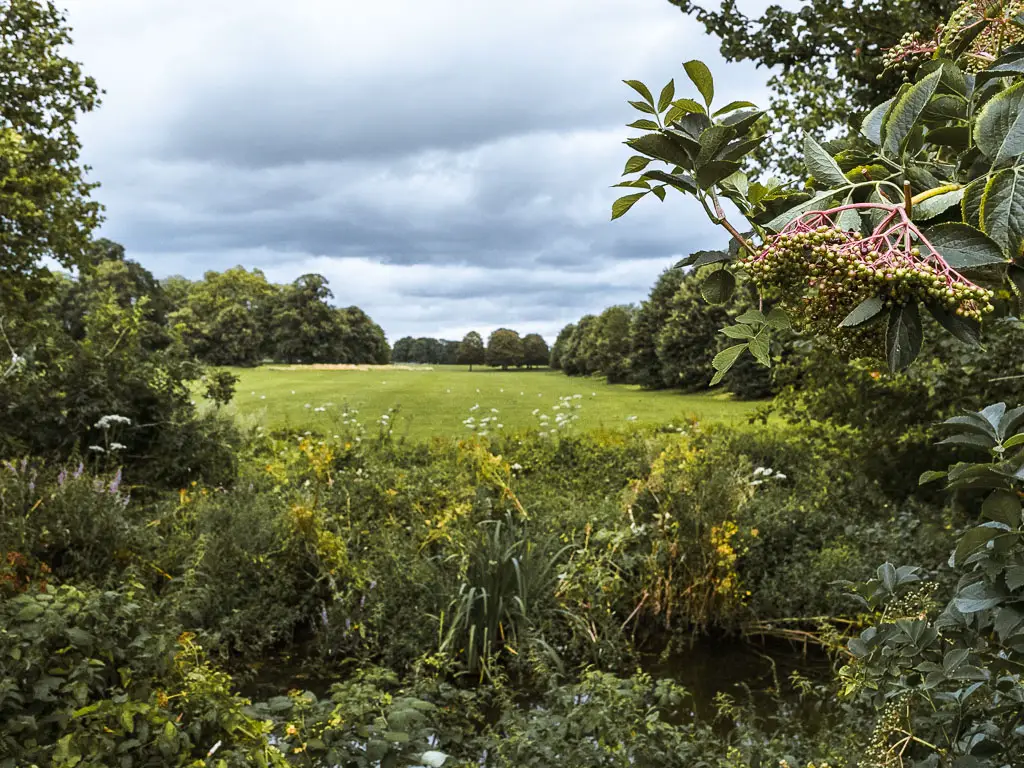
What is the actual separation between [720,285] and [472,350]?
19.2m

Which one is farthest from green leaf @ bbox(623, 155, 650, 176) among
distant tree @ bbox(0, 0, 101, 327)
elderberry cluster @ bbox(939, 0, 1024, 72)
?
distant tree @ bbox(0, 0, 101, 327)

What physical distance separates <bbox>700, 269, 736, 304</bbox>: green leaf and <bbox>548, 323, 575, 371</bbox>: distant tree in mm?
16829

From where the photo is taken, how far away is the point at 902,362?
0.73 m

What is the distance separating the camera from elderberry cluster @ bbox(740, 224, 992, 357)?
2.17 ft

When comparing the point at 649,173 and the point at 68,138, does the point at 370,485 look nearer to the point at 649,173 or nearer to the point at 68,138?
the point at 68,138

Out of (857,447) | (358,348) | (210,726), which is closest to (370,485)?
(210,726)

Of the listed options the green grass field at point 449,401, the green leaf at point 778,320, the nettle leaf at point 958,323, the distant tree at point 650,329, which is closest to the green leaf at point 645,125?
the green leaf at point 778,320

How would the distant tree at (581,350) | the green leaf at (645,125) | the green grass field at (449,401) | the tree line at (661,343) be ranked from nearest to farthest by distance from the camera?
the green leaf at (645,125) → the green grass field at (449,401) → the tree line at (661,343) → the distant tree at (581,350)

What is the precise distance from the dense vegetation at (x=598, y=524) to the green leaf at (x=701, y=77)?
31 millimetres

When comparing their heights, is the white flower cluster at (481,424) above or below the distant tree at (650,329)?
below

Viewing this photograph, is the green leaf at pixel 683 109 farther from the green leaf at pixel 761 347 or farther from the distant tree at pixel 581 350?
the distant tree at pixel 581 350

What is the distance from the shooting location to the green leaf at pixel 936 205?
787mm

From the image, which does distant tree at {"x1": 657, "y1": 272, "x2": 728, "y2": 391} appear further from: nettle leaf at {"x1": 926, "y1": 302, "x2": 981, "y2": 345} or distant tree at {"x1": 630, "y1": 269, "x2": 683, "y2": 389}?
nettle leaf at {"x1": 926, "y1": 302, "x2": 981, "y2": 345}

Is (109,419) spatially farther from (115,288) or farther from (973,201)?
(115,288)
